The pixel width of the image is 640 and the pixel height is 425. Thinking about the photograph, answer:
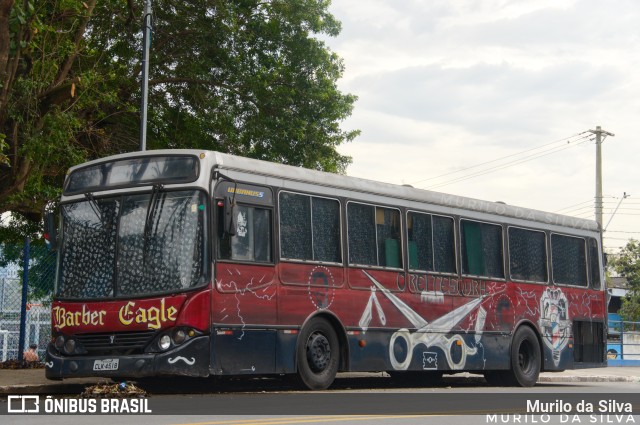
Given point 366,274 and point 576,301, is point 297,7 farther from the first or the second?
point 366,274

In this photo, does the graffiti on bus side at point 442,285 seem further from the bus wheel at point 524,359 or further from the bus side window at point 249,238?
the bus side window at point 249,238

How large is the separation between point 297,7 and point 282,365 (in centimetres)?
1572

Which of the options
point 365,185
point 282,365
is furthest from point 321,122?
point 282,365

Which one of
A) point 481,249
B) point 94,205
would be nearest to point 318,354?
point 94,205

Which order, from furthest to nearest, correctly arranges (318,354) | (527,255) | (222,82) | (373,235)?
(222,82), (527,255), (373,235), (318,354)

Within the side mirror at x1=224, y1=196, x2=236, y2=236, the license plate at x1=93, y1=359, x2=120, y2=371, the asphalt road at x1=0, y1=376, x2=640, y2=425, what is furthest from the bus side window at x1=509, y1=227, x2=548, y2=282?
the license plate at x1=93, y1=359, x2=120, y2=371

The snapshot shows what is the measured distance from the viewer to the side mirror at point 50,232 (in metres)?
15.5

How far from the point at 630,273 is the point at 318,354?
56944 millimetres

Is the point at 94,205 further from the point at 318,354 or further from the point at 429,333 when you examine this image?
the point at 429,333

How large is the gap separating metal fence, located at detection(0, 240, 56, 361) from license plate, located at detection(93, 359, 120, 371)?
6.49m

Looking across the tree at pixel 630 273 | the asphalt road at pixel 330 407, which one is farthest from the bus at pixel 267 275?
the tree at pixel 630 273

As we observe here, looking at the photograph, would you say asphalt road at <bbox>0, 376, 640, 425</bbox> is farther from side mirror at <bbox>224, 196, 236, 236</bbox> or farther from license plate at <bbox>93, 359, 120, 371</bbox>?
side mirror at <bbox>224, 196, 236, 236</bbox>

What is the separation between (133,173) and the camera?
599 inches

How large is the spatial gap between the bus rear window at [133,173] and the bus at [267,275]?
0.07 feet
